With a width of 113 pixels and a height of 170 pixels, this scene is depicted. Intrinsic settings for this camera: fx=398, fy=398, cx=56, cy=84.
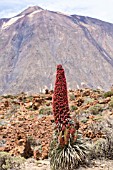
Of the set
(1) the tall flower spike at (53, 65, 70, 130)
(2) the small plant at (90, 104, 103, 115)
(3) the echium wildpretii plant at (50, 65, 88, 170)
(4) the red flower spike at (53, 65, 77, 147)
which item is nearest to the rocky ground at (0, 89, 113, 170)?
(2) the small plant at (90, 104, 103, 115)

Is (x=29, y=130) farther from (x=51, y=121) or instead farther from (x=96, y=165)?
(x=96, y=165)

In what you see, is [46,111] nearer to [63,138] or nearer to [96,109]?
[96,109]

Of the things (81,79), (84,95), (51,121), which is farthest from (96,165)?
(81,79)

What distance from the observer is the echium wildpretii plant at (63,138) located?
827 centimetres

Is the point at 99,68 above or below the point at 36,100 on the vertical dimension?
above

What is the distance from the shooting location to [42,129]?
14.2 meters

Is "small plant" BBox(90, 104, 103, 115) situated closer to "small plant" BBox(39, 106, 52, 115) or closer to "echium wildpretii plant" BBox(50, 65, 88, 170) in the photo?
"small plant" BBox(39, 106, 52, 115)

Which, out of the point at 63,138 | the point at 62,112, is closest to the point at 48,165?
the point at 63,138

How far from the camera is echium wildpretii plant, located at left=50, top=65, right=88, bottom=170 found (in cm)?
827

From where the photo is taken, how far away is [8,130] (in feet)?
47.9

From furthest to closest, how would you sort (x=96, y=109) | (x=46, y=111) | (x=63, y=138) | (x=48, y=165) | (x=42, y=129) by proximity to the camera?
(x=46, y=111), (x=96, y=109), (x=42, y=129), (x=48, y=165), (x=63, y=138)

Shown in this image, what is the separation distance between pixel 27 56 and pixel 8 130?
18313 cm

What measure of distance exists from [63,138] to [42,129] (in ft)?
18.6

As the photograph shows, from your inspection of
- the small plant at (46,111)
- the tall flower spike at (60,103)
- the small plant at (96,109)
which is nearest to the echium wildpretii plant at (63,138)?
the tall flower spike at (60,103)
